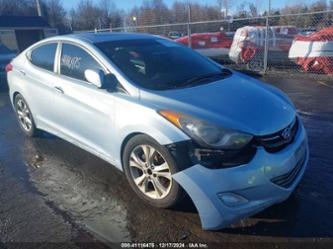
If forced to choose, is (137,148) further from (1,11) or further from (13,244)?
(1,11)

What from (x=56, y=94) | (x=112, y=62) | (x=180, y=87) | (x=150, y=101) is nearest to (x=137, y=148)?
(x=150, y=101)

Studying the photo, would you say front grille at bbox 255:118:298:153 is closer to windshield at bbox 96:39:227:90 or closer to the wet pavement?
the wet pavement

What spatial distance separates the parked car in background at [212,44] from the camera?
44.8 ft

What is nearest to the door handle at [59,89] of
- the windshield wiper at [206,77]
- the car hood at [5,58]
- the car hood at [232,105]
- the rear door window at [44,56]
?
the rear door window at [44,56]

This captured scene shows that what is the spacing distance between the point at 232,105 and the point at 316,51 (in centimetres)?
773

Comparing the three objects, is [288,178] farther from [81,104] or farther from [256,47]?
[256,47]

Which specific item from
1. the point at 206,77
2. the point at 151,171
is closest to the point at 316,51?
the point at 206,77

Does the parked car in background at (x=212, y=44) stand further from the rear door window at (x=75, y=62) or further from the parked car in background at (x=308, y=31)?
the rear door window at (x=75, y=62)

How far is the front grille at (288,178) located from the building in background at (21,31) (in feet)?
110

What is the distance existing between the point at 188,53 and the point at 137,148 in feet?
5.74

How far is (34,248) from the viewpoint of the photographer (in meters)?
2.82

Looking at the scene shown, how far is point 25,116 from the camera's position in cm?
533

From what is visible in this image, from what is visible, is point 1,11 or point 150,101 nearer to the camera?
point 150,101

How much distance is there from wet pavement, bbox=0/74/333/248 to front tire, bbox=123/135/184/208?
0.55ft
